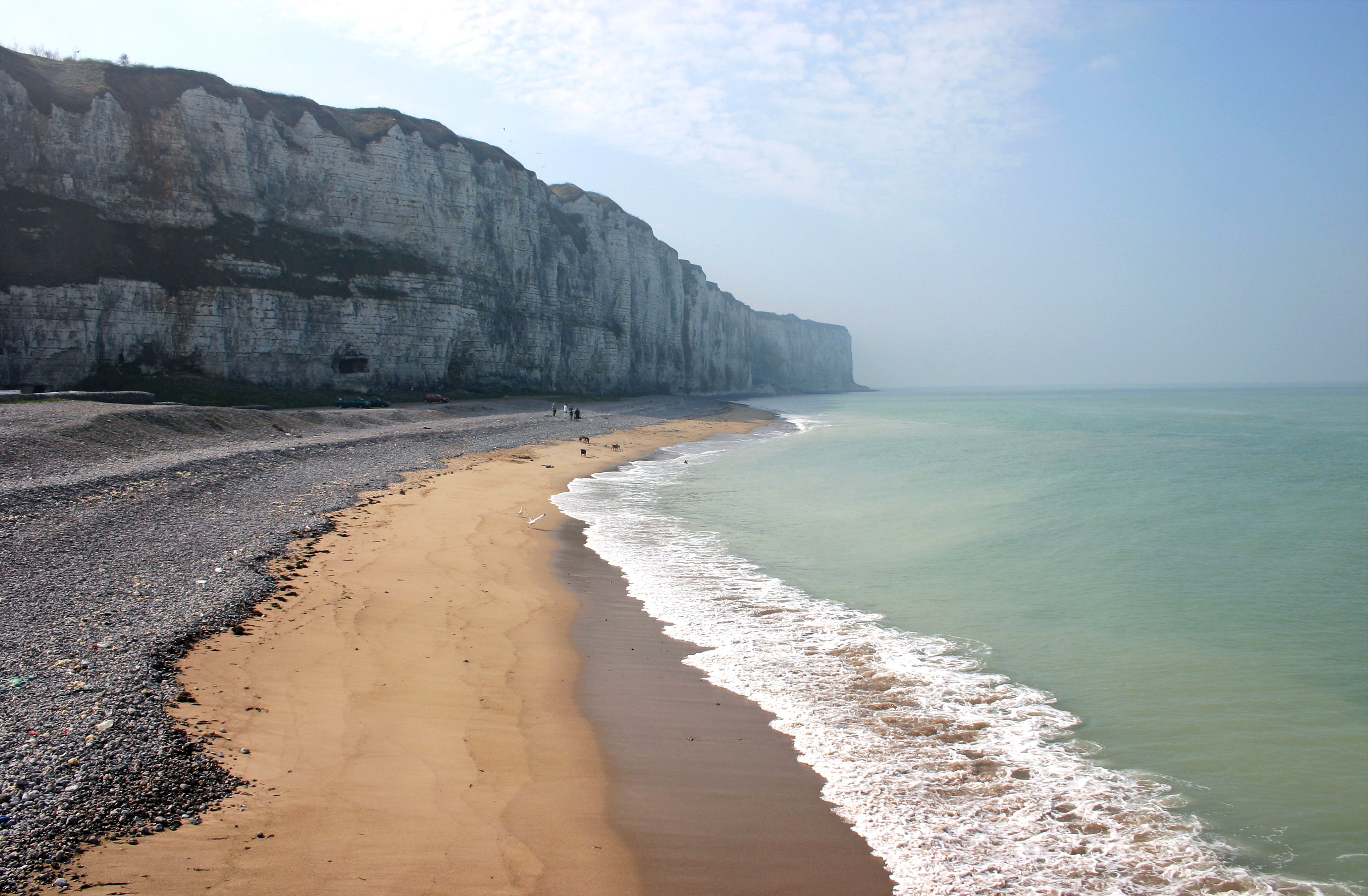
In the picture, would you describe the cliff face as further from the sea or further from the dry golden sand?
the dry golden sand

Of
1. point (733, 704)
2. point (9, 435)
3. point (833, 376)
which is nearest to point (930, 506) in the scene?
point (733, 704)

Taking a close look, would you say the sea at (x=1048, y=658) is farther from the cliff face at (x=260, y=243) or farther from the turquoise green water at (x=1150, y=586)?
the cliff face at (x=260, y=243)

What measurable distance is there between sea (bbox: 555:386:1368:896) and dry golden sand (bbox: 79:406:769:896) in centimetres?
176

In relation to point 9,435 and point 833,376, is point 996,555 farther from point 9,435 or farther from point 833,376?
point 833,376

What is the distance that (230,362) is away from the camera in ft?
125

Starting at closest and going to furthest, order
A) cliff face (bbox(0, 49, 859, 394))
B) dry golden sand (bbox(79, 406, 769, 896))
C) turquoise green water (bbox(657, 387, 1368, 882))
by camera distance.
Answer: dry golden sand (bbox(79, 406, 769, 896)) → turquoise green water (bbox(657, 387, 1368, 882)) → cliff face (bbox(0, 49, 859, 394))

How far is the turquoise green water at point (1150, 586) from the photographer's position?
5.65 metres

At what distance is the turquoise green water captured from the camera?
5648mm

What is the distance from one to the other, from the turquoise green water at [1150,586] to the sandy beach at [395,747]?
11.0ft

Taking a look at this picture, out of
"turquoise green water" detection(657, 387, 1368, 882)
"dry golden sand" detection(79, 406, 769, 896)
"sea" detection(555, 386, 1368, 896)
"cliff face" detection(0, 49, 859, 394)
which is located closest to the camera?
"dry golden sand" detection(79, 406, 769, 896)

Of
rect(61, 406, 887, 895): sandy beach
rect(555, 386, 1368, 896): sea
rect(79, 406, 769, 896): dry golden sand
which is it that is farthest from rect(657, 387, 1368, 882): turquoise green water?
rect(79, 406, 769, 896): dry golden sand

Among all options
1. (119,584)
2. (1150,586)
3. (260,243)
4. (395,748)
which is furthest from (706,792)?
(260,243)

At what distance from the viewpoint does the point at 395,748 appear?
5.07m

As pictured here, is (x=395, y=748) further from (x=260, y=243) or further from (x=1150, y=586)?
(x=260, y=243)
